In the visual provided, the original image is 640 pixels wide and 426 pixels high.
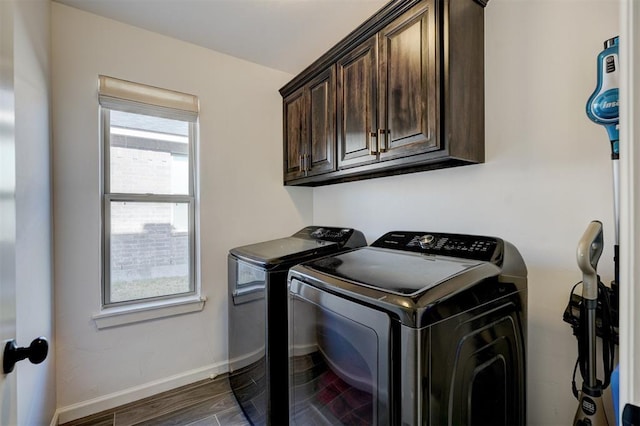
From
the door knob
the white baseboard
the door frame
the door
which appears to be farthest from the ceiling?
the white baseboard

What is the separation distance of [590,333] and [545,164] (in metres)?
0.70

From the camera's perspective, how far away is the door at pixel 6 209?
65 cm

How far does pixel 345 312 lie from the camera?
1.08 metres

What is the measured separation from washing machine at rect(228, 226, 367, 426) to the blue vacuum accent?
1.35 m

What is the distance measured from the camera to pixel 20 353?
2.26ft

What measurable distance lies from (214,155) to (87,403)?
181 cm

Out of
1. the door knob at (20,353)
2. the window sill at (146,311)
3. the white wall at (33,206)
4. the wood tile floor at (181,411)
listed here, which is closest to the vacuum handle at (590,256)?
the door knob at (20,353)

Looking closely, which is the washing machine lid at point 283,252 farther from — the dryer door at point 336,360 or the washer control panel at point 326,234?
the dryer door at point 336,360

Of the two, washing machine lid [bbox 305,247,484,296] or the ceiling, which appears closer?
washing machine lid [bbox 305,247,484,296]

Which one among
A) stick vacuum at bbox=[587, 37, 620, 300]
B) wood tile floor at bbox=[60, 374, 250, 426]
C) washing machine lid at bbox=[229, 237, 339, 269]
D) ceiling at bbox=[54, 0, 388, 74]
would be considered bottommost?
wood tile floor at bbox=[60, 374, 250, 426]

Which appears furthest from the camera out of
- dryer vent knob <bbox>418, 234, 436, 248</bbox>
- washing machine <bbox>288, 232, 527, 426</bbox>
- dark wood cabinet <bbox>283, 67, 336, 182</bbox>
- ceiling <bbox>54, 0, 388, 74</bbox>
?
dark wood cabinet <bbox>283, 67, 336, 182</bbox>

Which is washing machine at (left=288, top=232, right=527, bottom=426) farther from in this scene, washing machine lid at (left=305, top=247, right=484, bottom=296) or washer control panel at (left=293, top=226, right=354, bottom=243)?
washer control panel at (left=293, top=226, right=354, bottom=243)

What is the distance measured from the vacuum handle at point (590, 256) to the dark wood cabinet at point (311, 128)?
4.43ft

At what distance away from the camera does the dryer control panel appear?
1290mm
